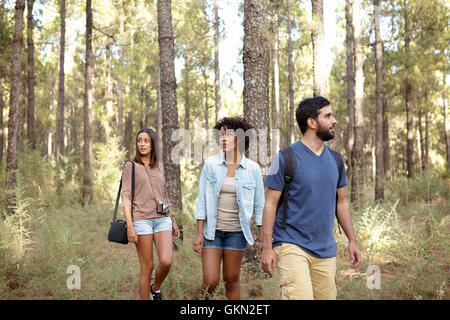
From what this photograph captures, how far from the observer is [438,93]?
78.3 feet

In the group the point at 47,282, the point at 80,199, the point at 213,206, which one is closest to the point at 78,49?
the point at 80,199

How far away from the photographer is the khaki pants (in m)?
2.90

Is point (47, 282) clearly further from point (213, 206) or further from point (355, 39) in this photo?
point (355, 39)

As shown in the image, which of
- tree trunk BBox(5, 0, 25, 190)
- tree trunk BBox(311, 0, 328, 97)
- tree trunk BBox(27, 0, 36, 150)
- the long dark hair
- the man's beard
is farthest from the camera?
tree trunk BBox(27, 0, 36, 150)

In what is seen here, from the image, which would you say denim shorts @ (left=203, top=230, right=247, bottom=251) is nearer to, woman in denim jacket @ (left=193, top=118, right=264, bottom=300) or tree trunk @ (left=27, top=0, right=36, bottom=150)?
woman in denim jacket @ (left=193, top=118, right=264, bottom=300)

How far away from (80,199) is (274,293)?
10.1 metres

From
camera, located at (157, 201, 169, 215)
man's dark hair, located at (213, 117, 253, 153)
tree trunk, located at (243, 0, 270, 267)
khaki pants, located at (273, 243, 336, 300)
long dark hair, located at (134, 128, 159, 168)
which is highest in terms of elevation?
tree trunk, located at (243, 0, 270, 267)

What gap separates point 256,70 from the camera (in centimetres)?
603

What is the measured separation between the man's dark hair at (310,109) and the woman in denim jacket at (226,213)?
1.07 meters

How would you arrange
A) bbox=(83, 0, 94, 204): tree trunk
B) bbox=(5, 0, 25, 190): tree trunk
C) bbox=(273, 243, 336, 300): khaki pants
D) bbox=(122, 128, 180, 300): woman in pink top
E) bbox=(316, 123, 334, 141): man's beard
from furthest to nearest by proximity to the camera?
bbox=(83, 0, 94, 204): tree trunk
bbox=(5, 0, 25, 190): tree trunk
bbox=(122, 128, 180, 300): woman in pink top
bbox=(316, 123, 334, 141): man's beard
bbox=(273, 243, 336, 300): khaki pants

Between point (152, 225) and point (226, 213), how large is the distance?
42.1 inches

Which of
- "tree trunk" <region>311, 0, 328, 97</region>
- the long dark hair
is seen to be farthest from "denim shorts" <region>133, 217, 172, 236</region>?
"tree trunk" <region>311, 0, 328, 97</region>

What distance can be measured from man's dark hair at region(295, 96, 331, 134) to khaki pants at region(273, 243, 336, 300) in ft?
3.36

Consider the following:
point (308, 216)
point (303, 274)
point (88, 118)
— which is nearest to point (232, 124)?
point (308, 216)
